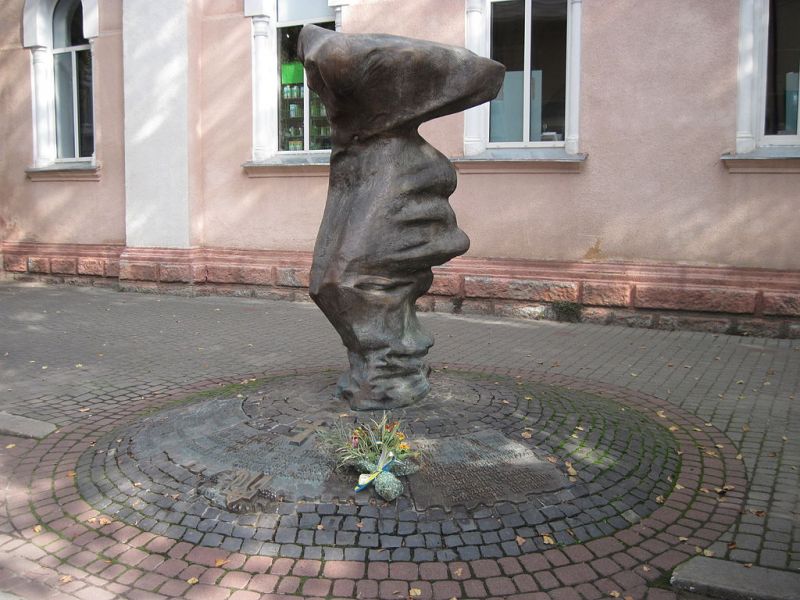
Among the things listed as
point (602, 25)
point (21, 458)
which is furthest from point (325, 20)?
point (21, 458)

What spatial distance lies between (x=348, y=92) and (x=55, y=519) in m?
2.99

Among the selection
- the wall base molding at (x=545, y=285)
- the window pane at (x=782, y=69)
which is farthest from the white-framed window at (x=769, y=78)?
the wall base molding at (x=545, y=285)

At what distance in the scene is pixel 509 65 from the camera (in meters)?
11.4

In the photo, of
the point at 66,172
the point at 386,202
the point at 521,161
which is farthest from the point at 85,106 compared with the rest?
the point at 386,202

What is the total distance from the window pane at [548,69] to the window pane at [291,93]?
4047 millimetres

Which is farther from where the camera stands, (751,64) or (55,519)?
(751,64)

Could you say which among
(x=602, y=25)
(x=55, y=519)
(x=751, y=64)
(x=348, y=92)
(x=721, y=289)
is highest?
(x=602, y=25)

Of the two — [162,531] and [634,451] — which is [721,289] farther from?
[162,531]

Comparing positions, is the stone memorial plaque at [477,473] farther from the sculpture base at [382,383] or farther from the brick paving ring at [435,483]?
the sculpture base at [382,383]

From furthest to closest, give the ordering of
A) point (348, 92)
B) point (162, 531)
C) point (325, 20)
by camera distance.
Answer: point (325, 20), point (348, 92), point (162, 531)

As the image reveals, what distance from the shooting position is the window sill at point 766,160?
9.36m

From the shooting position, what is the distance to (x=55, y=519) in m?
4.09

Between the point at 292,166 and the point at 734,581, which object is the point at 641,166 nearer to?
the point at 292,166

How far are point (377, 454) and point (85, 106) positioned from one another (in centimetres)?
1296
